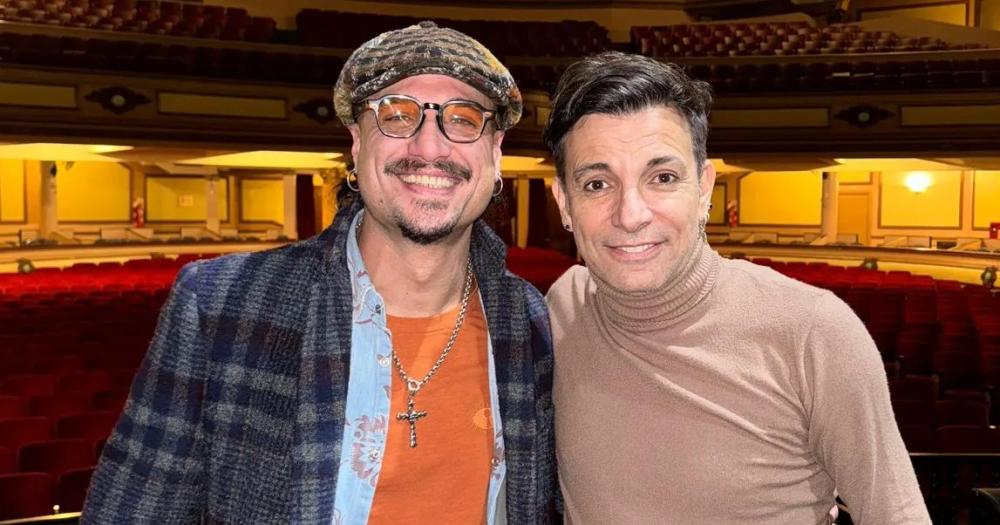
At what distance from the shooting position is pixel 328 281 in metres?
1.39

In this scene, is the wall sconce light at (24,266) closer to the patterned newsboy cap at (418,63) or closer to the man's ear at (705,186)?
the patterned newsboy cap at (418,63)

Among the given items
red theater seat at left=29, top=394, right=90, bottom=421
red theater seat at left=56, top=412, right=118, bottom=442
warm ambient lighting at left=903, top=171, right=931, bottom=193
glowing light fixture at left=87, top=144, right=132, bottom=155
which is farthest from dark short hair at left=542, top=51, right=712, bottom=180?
warm ambient lighting at left=903, top=171, right=931, bottom=193

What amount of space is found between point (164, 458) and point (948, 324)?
884cm

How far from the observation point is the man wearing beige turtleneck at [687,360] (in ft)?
4.25

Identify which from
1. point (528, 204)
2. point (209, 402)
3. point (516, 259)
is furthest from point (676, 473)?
point (528, 204)

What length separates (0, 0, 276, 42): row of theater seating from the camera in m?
13.9

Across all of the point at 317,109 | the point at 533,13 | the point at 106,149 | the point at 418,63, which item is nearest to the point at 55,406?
the point at 418,63

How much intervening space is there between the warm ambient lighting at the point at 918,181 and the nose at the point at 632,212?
63.7 feet

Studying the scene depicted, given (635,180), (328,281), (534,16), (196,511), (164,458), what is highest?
(534,16)

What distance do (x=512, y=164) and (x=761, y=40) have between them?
6754 millimetres

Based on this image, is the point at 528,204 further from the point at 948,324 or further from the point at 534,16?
the point at 948,324

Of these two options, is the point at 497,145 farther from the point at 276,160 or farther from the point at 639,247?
the point at 276,160

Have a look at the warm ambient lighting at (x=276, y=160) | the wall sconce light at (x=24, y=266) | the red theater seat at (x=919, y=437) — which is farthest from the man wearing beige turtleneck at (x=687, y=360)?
the wall sconce light at (x=24, y=266)

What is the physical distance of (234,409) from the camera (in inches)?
50.9
